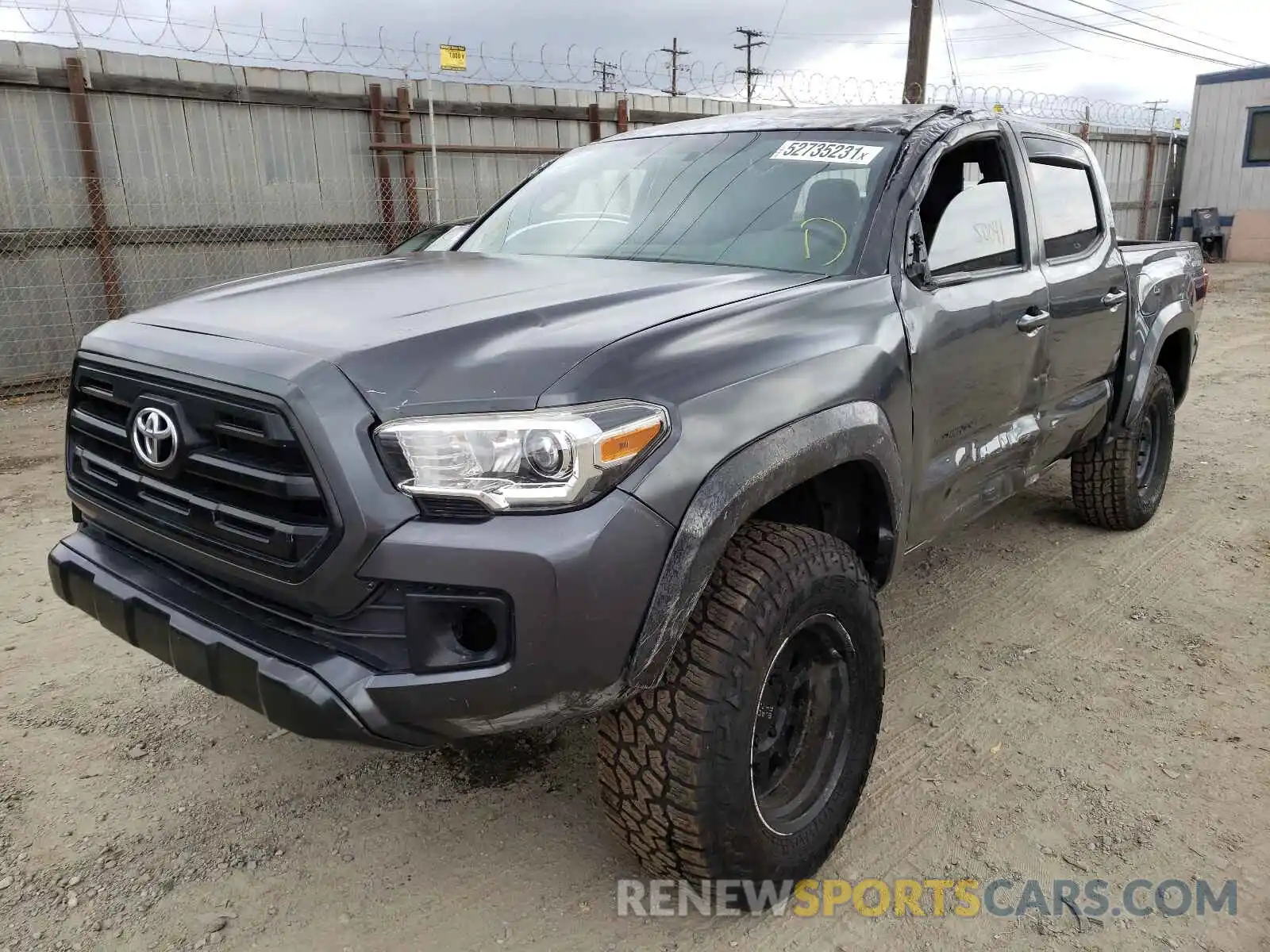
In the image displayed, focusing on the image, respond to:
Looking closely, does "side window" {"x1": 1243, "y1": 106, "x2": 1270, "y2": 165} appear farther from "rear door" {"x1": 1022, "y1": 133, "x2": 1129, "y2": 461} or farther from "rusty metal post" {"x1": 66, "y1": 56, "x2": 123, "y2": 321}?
"rusty metal post" {"x1": 66, "y1": 56, "x2": 123, "y2": 321}

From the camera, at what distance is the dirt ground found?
226 centimetres

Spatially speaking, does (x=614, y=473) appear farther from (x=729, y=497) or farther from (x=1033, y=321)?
(x=1033, y=321)

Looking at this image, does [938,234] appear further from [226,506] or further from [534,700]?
[226,506]

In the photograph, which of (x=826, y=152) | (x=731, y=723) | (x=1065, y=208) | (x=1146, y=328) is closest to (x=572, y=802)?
(x=731, y=723)

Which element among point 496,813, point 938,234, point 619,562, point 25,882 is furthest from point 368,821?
point 938,234

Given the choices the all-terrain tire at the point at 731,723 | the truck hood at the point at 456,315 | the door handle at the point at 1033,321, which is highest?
the truck hood at the point at 456,315

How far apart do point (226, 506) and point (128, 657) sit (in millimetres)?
1901

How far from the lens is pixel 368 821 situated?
2.64 m

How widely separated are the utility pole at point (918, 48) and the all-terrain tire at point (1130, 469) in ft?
29.9

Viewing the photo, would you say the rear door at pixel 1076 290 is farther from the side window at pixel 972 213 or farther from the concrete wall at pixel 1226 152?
the concrete wall at pixel 1226 152

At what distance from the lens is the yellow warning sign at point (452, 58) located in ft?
29.8

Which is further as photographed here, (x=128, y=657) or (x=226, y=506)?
(x=128, y=657)

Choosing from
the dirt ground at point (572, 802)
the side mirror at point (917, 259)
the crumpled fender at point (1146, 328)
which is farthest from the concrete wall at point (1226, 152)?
the side mirror at point (917, 259)

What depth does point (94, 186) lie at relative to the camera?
8125mm
